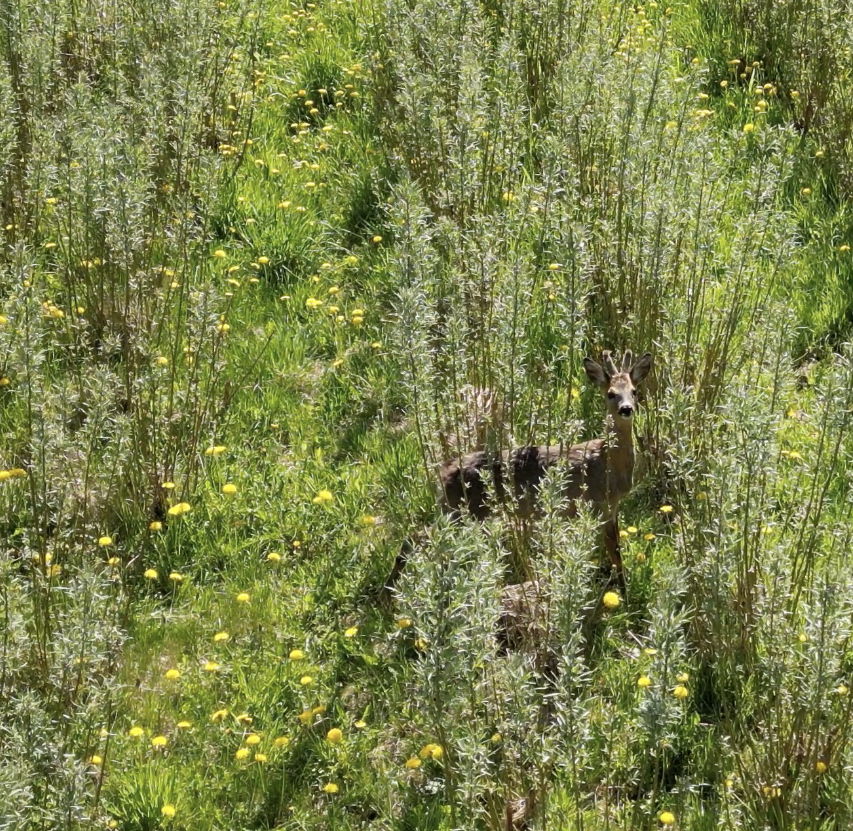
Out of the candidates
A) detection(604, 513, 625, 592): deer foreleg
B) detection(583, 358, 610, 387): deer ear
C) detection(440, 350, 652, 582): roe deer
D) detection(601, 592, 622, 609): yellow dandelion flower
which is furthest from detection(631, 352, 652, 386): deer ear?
detection(601, 592, 622, 609): yellow dandelion flower

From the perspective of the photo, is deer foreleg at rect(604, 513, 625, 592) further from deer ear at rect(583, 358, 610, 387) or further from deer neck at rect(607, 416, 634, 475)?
deer ear at rect(583, 358, 610, 387)

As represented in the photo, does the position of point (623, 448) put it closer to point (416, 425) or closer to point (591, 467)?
point (591, 467)

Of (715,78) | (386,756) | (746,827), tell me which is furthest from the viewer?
(715,78)

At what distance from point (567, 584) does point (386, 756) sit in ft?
4.49

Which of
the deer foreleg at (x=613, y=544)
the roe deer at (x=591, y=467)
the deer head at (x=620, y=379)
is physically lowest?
the deer foreleg at (x=613, y=544)

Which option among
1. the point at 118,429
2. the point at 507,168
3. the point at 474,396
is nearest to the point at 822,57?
the point at 507,168

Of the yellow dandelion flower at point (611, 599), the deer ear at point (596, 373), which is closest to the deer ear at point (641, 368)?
the deer ear at point (596, 373)

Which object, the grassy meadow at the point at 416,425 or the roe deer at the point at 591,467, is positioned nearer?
the grassy meadow at the point at 416,425

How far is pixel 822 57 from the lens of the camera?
7.54 meters

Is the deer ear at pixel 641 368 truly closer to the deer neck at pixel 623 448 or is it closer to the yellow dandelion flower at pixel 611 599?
the deer neck at pixel 623 448

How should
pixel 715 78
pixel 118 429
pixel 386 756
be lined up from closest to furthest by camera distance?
pixel 386 756, pixel 118 429, pixel 715 78

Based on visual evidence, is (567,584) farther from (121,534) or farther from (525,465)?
(121,534)

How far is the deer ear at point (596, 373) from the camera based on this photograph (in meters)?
5.39

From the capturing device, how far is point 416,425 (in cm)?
488
